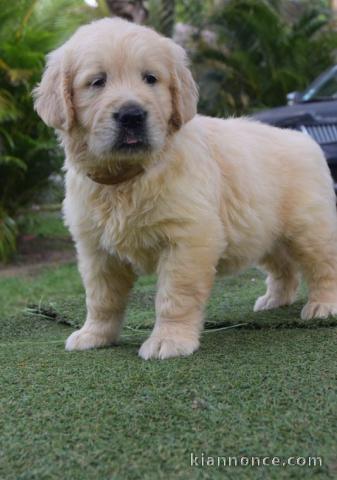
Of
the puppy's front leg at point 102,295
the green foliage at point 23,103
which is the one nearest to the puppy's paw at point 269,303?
the puppy's front leg at point 102,295

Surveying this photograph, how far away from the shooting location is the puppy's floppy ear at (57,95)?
3680mm

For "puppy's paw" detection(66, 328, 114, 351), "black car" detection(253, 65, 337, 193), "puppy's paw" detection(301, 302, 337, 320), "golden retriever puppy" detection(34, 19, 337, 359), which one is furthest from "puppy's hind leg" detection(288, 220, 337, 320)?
"black car" detection(253, 65, 337, 193)

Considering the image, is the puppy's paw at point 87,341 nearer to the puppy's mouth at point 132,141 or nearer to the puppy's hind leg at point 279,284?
the puppy's mouth at point 132,141

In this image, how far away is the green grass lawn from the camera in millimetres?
2422

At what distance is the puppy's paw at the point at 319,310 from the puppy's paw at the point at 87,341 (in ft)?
4.18

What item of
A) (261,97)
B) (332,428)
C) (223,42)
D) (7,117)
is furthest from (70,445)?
(223,42)

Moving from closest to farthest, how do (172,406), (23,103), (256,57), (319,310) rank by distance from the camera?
1. (172,406)
2. (319,310)
3. (23,103)
4. (256,57)

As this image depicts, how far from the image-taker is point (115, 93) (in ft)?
11.5

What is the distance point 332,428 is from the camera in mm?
2594

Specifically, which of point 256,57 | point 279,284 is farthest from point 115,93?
point 256,57

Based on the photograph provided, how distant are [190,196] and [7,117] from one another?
5960 mm

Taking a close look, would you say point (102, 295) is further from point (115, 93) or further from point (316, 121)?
point (316, 121)

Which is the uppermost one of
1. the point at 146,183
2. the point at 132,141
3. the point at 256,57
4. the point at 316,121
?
the point at 132,141

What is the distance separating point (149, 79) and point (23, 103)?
246 inches
